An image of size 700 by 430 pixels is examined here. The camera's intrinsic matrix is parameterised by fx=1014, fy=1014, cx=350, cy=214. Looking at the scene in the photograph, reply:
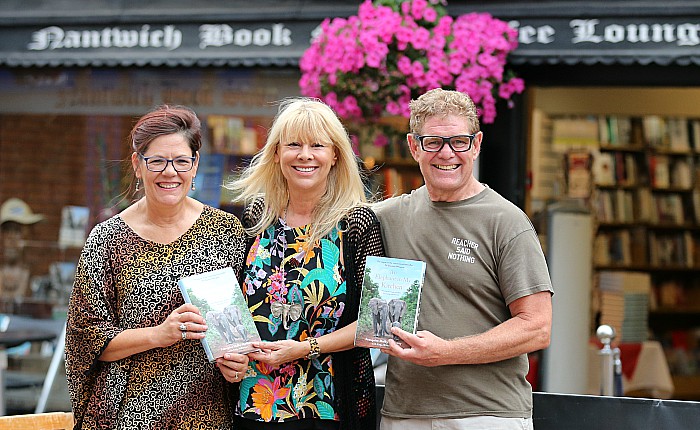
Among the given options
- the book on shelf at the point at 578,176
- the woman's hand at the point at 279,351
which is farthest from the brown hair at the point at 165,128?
the book on shelf at the point at 578,176

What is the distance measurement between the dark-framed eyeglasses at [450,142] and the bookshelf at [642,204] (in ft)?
15.6

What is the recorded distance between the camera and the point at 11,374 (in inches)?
298

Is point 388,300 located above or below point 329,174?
below

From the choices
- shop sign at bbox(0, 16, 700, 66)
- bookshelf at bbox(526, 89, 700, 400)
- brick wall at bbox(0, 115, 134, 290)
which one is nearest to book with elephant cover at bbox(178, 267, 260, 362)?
shop sign at bbox(0, 16, 700, 66)

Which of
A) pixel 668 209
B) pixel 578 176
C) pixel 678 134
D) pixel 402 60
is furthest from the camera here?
pixel 668 209

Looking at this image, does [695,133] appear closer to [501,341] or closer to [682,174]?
[682,174]

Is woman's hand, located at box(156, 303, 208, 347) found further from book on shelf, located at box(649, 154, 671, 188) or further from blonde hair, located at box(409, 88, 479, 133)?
book on shelf, located at box(649, 154, 671, 188)

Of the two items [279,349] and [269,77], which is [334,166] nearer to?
[279,349]

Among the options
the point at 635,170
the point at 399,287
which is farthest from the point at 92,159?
the point at 399,287

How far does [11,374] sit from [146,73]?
2.46m

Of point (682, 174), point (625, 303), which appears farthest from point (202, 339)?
point (682, 174)

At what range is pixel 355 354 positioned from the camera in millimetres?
3143

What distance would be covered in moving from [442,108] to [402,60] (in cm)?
295

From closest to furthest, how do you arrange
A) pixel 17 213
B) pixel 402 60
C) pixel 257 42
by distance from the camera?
pixel 402 60, pixel 257 42, pixel 17 213
